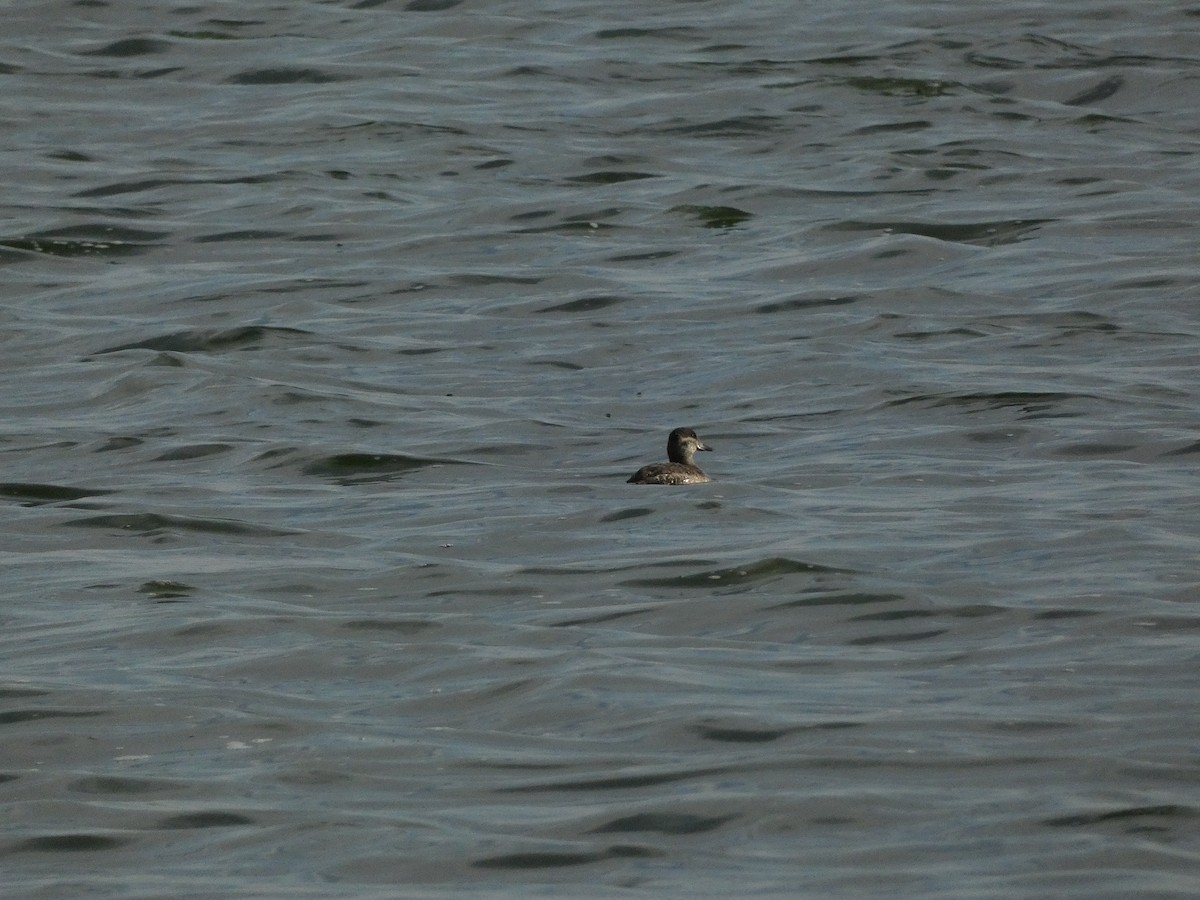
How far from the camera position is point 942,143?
69.2 feet

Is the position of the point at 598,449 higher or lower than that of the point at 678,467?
lower

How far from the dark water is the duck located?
0.13 meters

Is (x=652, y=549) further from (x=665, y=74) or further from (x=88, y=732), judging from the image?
(x=665, y=74)

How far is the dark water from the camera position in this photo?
744cm

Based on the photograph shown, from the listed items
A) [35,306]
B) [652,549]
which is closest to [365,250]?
[35,306]

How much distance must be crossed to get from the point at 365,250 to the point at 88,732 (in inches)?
408

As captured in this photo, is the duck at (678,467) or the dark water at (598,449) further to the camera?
the duck at (678,467)

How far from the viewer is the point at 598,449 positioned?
13227 mm

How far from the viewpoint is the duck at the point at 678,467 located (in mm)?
11766

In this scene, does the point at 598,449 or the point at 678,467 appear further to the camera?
the point at 598,449

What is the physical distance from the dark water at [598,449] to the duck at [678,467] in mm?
133

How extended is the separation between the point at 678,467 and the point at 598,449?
1407 mm

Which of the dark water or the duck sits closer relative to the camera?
the dark water

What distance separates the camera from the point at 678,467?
1188 cm
